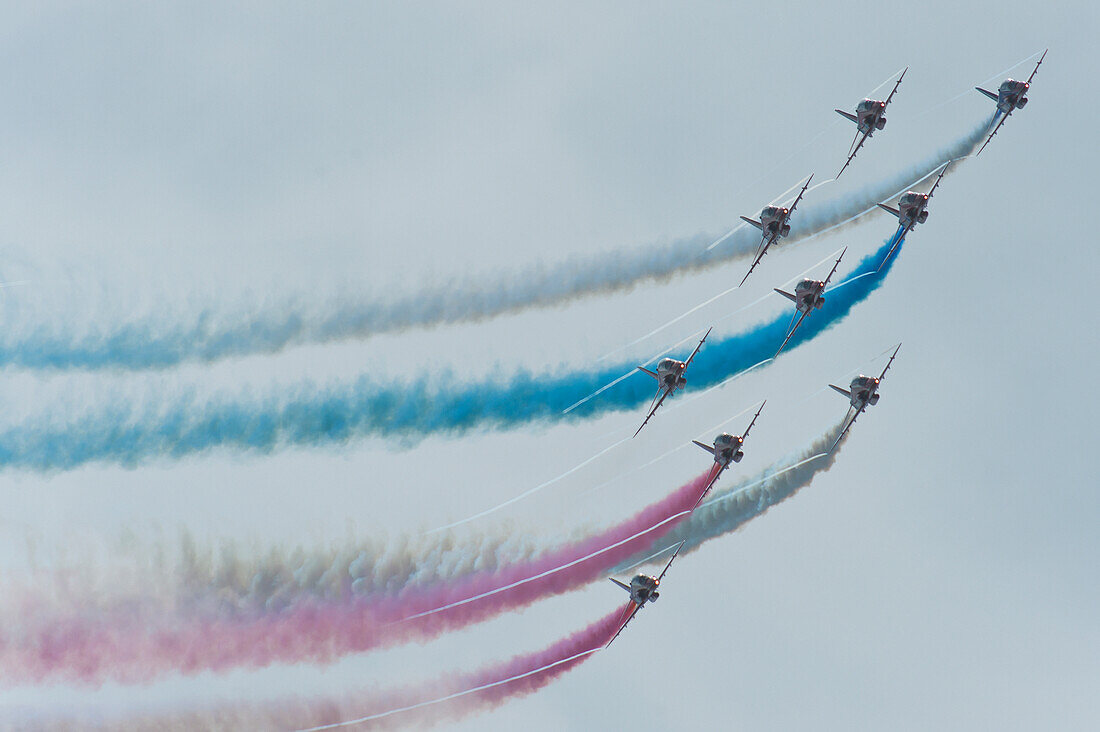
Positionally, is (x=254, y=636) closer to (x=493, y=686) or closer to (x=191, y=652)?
(x=191, y=652)

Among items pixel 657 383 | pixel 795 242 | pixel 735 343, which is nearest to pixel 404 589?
pixel 657 383

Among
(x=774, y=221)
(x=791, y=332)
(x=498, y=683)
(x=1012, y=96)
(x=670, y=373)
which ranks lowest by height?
(x=498, y=683)

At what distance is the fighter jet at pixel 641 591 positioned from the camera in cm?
6350

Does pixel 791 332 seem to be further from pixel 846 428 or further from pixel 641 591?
pixel 641 591

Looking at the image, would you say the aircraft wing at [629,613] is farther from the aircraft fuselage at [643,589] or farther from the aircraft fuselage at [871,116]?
the aircraft fuselage at [871,116]

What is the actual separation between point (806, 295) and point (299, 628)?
26.8 m

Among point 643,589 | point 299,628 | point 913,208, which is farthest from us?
point 913,208

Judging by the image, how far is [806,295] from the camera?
6656 cm

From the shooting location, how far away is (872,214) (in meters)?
70.1

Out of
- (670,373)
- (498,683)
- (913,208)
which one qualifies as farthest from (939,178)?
(498,683)

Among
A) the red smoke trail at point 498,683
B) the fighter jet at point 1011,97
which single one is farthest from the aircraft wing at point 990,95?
the red smoke trail at point 498,683

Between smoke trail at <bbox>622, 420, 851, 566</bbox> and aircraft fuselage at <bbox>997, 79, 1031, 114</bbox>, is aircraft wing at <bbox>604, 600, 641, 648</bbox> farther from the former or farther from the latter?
aircraft fuselage at <bbox>997, 79, 1031, 114</bbox>

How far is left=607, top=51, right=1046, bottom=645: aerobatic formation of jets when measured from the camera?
209 feet

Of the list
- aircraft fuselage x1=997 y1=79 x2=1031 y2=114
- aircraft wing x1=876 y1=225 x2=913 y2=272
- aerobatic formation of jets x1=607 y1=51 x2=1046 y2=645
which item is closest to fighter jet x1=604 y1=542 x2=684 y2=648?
aerobatic formation of jets x1=607 y1=51 x2=1046 y2=645
